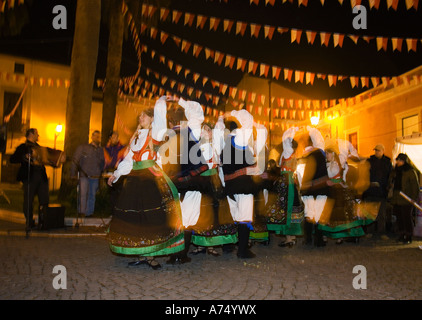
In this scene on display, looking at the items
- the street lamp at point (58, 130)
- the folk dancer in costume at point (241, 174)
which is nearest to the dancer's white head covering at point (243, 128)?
the folk dancer in costume at point (241, 174)

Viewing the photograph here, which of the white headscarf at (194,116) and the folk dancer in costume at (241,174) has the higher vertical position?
the white headscarf at (194,116)

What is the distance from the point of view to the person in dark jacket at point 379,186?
7.98 m

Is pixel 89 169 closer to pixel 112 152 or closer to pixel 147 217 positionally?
pixel 112 152

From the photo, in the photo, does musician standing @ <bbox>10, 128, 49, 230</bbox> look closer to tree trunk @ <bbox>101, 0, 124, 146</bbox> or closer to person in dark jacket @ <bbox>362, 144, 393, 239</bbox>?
tree trunk @ <bbox>101, 0, 124, 146</bbox>

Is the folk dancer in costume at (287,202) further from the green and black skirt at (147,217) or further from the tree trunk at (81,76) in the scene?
the tree trunk at (81,76)

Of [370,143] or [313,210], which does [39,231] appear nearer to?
[313,210]

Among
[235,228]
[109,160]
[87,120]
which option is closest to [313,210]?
[235,228]

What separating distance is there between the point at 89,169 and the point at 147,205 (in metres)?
4.55

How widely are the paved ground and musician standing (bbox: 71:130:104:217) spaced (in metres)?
2.40

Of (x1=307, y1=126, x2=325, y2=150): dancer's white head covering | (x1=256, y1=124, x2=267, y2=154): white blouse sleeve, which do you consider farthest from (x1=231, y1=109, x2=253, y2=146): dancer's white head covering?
(x1=307, y1=126, x2=325, y2=150): dancer's white head covering

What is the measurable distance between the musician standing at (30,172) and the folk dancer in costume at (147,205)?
3266mm

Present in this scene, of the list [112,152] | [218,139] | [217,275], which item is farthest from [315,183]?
[112,152]

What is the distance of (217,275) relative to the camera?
4203 millimetres

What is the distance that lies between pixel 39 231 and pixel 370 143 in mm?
17464
